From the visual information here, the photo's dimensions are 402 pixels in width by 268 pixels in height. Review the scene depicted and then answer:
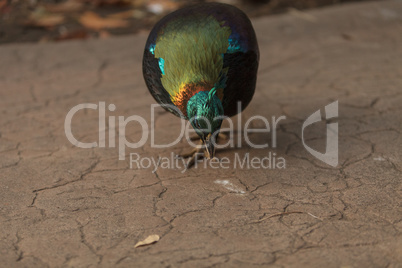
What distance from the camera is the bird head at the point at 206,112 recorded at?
3.47 metres

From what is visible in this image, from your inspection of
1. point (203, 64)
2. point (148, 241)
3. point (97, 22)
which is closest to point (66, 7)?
point (97, 22)

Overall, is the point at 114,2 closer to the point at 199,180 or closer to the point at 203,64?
the point at 203,64

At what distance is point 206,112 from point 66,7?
4511mm

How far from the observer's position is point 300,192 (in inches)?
142

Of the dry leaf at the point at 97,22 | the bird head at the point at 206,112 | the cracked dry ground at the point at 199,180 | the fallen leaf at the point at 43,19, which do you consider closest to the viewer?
the cracked dry ground at the point at 199,180

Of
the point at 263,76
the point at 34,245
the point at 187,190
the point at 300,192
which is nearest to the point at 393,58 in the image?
the point at 263,76

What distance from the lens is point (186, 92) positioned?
359cm

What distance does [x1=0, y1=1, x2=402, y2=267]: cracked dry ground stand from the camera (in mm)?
3012

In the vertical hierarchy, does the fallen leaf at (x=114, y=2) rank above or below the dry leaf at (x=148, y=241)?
above

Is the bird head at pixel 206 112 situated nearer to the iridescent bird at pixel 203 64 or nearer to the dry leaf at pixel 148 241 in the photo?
the iridescent bird at pixel 203 64
